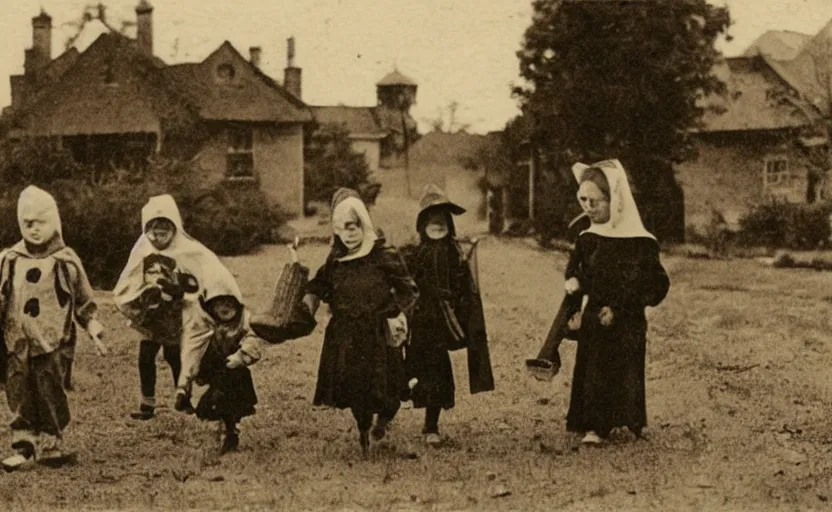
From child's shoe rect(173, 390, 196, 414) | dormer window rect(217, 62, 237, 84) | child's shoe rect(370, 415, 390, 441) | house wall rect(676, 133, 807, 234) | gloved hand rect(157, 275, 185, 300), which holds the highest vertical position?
dormer window rect(217, 62, 237, 84)

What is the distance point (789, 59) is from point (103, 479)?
2388 cm

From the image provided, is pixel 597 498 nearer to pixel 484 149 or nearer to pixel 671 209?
pixel 671 209

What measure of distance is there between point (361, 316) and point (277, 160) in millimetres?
21047

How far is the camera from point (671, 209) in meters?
25.6

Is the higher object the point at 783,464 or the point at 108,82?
the point at 108,82

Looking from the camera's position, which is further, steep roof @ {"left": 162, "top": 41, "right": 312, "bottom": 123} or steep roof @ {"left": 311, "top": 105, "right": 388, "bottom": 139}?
steep roof @ {"left": 311, "top": 105, "right": 388, "bottom": 139}

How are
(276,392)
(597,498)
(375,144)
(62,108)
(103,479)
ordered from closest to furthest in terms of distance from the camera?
(597,498) → (103,479) → (276,392) → (62,108) → (375,144)

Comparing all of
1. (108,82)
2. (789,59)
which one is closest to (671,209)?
(789,59)

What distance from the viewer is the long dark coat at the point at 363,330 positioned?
6.75m

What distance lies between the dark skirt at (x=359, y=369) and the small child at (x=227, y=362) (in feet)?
1.54

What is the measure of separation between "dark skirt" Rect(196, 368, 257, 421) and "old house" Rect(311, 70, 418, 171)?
3815 centimetres

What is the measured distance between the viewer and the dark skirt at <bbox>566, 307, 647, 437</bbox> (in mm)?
7156

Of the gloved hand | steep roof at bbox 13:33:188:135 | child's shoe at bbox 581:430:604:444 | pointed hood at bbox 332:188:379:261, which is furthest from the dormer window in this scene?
child's shoe at bbox 581:430:604:444

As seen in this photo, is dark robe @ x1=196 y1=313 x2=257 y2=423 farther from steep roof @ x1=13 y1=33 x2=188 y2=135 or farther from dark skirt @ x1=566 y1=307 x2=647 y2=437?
steep roof @ x1=13 y1=33 x2=188 y2=135
